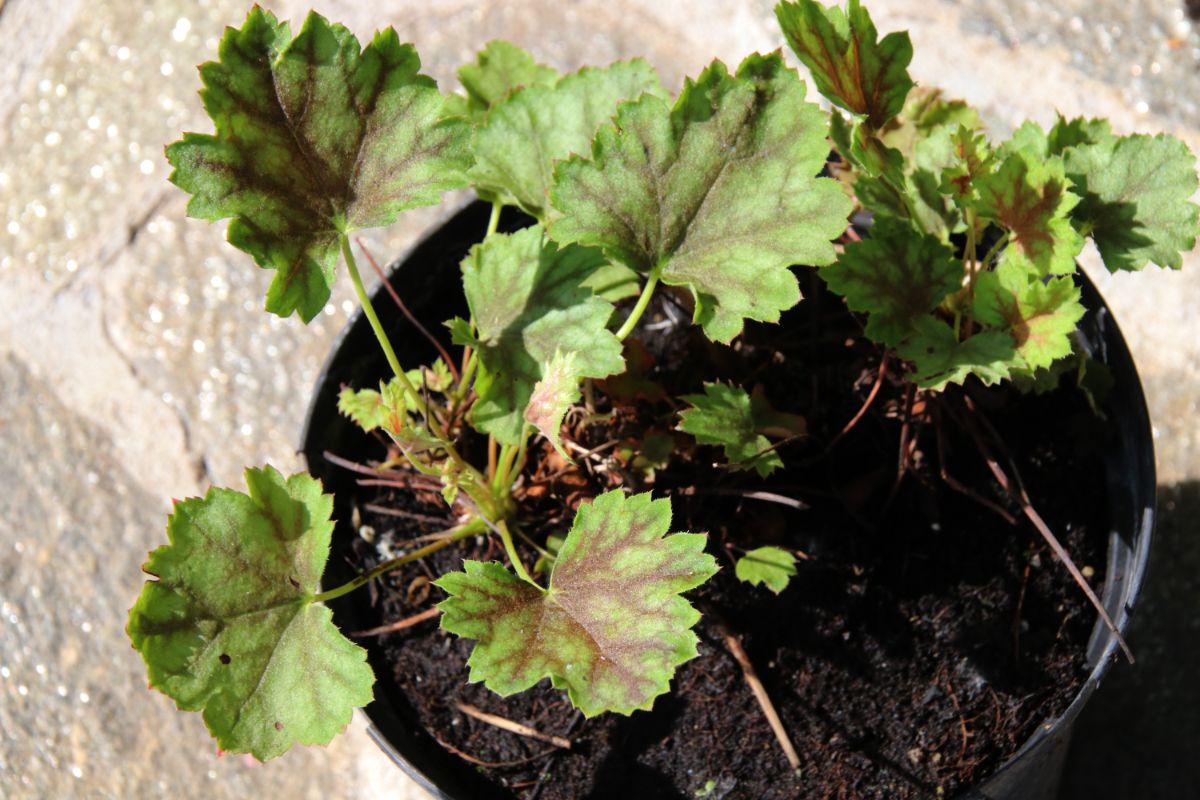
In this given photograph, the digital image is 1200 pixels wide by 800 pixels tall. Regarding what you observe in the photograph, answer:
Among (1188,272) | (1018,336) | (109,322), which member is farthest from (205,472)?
(1188,272)

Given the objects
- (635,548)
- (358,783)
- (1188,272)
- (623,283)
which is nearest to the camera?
(635,548)

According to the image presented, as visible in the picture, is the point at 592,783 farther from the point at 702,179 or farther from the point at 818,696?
the point at 702,179

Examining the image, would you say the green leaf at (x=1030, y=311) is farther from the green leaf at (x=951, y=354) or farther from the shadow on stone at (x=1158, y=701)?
the shadow on stone at (x=1158, y=701)

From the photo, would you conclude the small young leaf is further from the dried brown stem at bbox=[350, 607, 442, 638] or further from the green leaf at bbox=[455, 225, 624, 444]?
the dried brown stem at bbox=[350, 607, 442, 638]

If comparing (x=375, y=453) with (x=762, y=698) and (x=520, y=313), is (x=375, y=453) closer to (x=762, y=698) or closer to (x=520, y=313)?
(x=520, y=313)

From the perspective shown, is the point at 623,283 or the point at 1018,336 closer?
the point at 1018,336

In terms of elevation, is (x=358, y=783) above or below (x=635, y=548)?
below

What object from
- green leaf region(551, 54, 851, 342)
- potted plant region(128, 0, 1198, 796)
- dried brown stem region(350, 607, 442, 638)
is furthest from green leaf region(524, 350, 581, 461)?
dried brown stem region(350, 607, 442, 638)

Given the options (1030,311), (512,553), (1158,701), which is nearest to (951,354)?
(1030,311)
